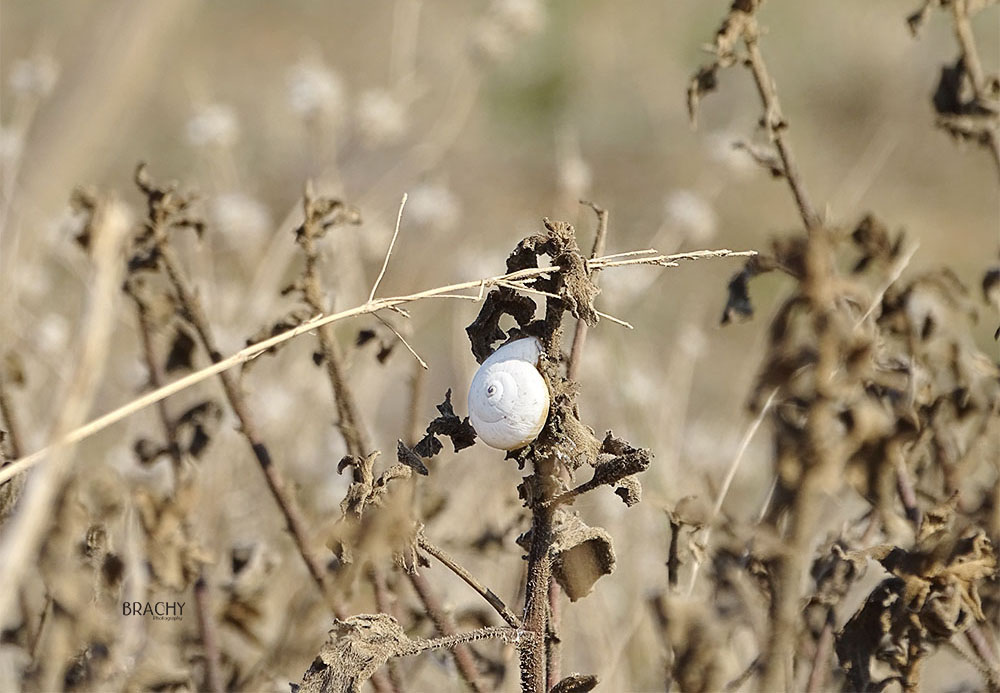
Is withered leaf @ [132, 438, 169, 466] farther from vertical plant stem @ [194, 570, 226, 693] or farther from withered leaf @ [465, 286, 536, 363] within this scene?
withered leaf @ [465, 286, 536, 363]

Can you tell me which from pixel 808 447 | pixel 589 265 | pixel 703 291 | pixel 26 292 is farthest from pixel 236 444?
pixel 703 291

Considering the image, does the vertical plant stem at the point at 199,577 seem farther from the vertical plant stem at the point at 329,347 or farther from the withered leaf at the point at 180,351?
the vertical plant stem at the point at 329,347

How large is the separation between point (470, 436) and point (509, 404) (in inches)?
4.3

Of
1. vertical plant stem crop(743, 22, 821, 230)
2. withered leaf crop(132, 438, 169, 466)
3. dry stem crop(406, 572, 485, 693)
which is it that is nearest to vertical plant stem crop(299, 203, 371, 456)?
dry stem crop(406, 572, 485, 693)

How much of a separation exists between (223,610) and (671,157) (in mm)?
5885

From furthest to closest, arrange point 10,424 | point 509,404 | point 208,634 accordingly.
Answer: point 208,634 < point 10,424 < point 509,404

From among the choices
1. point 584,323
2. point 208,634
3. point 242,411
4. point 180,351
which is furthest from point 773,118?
point 208,634

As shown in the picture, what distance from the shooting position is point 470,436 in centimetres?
97

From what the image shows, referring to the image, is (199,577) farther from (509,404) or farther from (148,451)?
(509,404)

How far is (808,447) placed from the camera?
72 cm

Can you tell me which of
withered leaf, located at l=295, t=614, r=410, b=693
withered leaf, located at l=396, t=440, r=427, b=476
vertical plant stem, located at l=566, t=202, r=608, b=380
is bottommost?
withered leaf, located at l=295, t=614, r=410, b=693

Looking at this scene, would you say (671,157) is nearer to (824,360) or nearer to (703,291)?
(703,291)

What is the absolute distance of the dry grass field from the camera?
35.2 inches

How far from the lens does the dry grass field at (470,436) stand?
894mm
